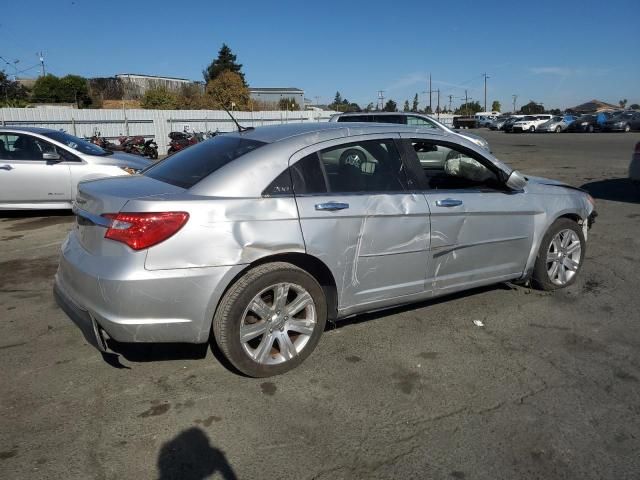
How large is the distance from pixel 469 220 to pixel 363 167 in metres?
1.00

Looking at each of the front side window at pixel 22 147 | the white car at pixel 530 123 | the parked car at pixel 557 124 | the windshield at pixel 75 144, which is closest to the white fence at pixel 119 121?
the windshield at pixel 75 144

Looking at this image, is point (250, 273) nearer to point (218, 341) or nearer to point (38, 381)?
point (218, 341)

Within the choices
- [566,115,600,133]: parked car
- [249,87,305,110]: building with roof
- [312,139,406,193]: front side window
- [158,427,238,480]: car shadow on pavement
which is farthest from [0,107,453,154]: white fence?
[249,87,305,110]: building with roof

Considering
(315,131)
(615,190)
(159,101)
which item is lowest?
(615,190)

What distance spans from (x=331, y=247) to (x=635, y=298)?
10.6 feet

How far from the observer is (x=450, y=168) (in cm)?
465

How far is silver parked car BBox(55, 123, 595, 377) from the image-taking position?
3072 millimetres

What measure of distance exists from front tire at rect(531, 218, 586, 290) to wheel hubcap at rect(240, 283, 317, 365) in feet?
8.16

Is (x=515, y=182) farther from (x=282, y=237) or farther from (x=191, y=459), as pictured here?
(x=191, y=459)

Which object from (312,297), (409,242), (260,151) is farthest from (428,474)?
(260,151)

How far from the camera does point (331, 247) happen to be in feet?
11.5

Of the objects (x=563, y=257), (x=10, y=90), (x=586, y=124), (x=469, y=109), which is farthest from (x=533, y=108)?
(x=563, y=257)

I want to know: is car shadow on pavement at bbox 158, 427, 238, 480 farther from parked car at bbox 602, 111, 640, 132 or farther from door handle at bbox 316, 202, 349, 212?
parked car at bbox 602, 111, 640, 132

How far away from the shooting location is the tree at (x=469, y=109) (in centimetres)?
12316
